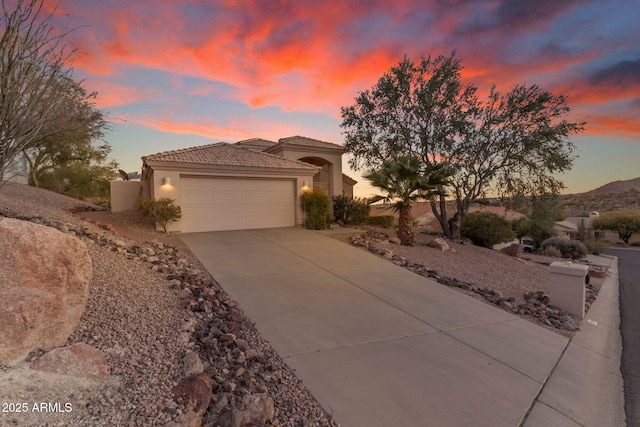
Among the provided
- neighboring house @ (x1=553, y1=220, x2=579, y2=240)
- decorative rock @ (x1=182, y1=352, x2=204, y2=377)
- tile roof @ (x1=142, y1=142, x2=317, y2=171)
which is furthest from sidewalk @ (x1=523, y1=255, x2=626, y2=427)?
neighboring house @ (x1=553, y1=220, x2=579, y2=240)

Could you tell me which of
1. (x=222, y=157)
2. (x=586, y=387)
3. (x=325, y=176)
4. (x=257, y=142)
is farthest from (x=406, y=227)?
(x=257, y=142)

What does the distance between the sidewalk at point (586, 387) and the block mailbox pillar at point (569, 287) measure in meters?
0.46

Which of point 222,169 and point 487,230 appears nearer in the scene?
point 222,169

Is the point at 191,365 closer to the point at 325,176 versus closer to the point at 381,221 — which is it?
the point at 381,221

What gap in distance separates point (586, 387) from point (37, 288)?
20.7 feet

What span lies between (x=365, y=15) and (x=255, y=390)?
11.5 m

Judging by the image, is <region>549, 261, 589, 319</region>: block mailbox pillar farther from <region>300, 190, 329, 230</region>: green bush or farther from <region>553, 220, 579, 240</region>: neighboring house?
<region>553, 220, 579, 240</region>: neighboring house

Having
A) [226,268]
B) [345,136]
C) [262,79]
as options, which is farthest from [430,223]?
[226,268]

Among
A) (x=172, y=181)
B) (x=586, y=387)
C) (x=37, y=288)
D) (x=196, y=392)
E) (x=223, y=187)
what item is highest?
(x=172, y=181)

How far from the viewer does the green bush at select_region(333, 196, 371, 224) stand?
18.1m

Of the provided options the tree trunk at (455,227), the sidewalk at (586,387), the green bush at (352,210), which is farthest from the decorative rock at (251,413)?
the green bush at (352,210)

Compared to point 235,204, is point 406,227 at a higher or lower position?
lower

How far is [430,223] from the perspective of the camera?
99.2ft

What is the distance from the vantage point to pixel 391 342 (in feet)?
14.7
